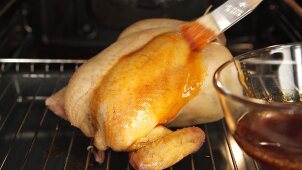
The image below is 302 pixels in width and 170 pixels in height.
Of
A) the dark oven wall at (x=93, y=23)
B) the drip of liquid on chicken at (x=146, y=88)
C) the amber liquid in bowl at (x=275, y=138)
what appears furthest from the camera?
the dark oven wall at (x=93, y=23)

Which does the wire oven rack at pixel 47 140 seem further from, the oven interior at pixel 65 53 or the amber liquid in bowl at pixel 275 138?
the amber liquid in bowl at pixel 275 138

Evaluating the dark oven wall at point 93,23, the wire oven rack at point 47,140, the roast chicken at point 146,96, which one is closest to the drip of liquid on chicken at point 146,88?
the roast chicken at point 146,96

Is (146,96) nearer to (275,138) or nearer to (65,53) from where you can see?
(275,138)

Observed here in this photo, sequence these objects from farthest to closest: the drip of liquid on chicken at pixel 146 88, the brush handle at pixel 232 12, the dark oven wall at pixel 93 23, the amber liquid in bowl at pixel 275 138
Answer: the dark oven wall at pixel 93 23, the brush handle at pixel 232 12, the drip of liquid on chicken at pixel 146 88, the amber liquid in bowl at pixel 275 138

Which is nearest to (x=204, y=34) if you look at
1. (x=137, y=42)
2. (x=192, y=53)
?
(x=192, y=53)

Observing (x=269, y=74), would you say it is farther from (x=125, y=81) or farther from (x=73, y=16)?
(x=73, y=16)
